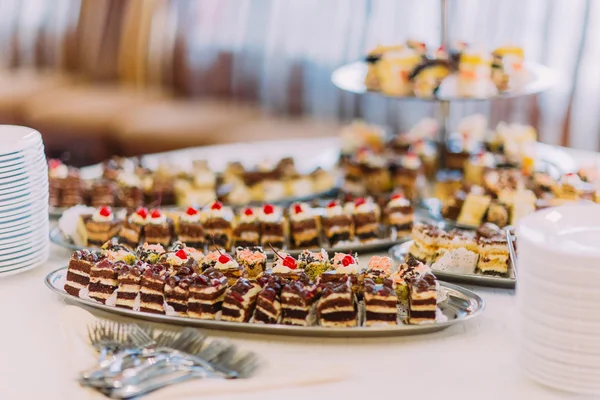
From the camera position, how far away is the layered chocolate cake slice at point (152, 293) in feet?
6.72

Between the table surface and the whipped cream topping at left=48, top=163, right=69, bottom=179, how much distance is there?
0.92 m

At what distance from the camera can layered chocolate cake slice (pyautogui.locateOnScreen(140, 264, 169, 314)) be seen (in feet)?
6.72

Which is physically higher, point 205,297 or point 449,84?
point 449,84

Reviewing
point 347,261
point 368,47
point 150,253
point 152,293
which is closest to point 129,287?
point 152,293

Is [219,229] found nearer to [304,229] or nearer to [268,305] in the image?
[304,229]

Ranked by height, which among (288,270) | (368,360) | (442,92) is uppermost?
(442,92)

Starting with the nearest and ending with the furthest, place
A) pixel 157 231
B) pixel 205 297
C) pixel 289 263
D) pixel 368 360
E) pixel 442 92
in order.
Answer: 1. pixel 368 360
2. pixel 205 297
3. pixel 289 263
4. pixel 157 231
5. pixel 442 92

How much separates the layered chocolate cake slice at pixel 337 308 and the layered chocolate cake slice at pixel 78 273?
0.58 metres

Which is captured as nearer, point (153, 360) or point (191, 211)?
point (153, 360)

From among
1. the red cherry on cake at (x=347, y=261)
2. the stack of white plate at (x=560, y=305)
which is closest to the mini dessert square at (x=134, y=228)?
the red cherry on cake at (x=347, y=261)

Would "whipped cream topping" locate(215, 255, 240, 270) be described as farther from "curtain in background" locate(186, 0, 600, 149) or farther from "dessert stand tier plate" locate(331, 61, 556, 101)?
"curtain in background" locate(186, 0, 600, 149)

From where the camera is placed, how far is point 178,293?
203cm

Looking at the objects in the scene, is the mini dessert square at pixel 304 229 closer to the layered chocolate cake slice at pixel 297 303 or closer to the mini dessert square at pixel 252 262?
the mini dessert square at pixel 252 262

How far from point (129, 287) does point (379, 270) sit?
576 millimetres
